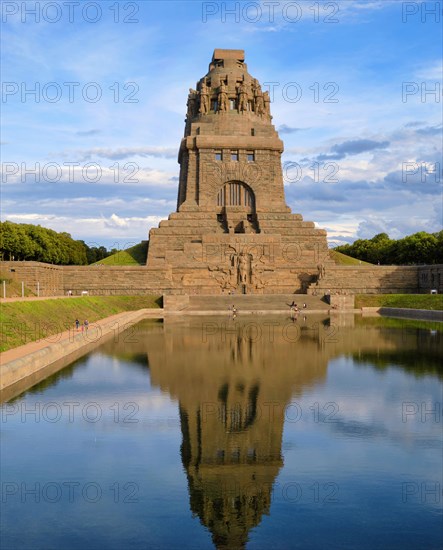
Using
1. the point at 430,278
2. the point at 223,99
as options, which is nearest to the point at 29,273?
the point at 223,99

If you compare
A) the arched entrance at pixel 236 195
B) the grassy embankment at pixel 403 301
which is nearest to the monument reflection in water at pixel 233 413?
the grassy embankment at pixel 403 301

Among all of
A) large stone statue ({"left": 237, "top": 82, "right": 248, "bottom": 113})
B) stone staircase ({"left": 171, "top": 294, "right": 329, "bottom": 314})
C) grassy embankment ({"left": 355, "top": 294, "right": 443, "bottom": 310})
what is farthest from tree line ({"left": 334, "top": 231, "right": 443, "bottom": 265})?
stone staircase ({"left": 171, "top": 294, "right": 329, "bottom": 314})

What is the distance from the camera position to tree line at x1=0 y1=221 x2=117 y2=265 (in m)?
73.2

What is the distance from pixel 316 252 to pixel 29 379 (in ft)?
159

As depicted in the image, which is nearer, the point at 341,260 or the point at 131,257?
the point at 131,257

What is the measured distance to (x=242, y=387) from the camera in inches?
640

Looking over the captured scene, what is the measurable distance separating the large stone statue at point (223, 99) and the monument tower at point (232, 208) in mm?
110

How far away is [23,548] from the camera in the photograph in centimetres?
735

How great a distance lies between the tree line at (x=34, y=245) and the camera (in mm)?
73188

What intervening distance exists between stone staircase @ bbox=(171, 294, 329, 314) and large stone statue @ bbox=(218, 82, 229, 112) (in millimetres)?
28078

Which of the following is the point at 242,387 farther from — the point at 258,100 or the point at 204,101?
the point at 258,100

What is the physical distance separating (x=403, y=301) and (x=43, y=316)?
1210 inches

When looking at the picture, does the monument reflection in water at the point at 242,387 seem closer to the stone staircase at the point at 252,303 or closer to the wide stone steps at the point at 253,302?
the stone staircase at the point at 252,303

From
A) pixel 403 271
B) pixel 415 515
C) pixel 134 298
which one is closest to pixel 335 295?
pixel 403 271
